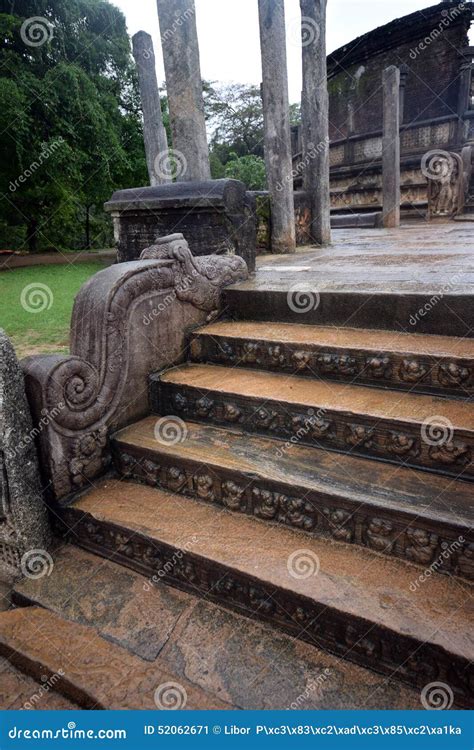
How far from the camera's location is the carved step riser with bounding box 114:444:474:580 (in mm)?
1776

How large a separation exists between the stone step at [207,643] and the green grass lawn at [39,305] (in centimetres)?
347

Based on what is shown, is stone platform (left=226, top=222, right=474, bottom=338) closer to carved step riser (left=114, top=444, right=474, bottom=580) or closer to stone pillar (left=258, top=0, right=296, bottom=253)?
carved step riser (left=114, top=444, right=474, bottom=580)

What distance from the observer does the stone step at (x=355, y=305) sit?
2.53 metres

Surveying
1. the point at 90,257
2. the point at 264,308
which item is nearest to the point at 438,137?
the point at 90,257

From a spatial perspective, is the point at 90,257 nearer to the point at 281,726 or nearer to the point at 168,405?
the point at 168,405

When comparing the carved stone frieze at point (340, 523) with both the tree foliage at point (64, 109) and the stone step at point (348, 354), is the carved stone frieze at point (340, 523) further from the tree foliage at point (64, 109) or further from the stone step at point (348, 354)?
the tree foliage at point (64, 109)

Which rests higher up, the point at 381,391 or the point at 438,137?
the point at 438,137

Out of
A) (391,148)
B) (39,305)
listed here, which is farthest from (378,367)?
(391,148)

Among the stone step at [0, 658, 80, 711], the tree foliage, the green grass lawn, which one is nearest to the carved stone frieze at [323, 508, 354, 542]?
the stone step at [0, 658, 80, 711]

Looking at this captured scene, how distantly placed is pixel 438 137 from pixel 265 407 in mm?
19395

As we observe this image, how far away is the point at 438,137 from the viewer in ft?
59.2

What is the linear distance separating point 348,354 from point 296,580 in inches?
46.6

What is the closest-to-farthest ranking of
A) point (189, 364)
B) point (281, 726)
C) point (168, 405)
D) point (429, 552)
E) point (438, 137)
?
point (281, 726), point (429, 552), point (168, 405), point (189, 364), point (438, 137)

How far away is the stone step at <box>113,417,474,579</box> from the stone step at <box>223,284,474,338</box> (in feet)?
2.92
